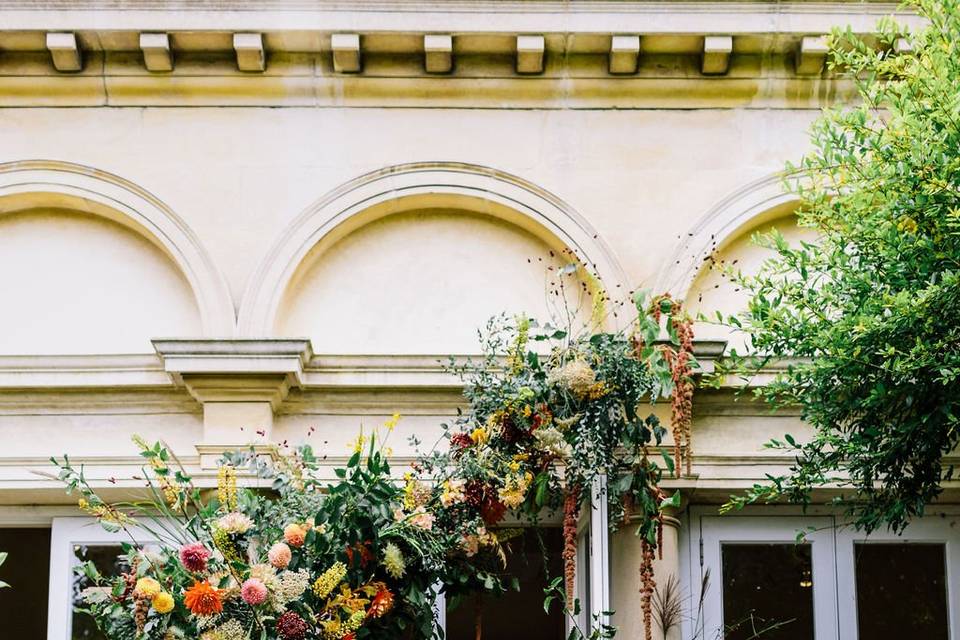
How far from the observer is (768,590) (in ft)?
28.6

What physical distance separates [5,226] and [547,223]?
352 cm

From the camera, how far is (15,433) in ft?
28.5

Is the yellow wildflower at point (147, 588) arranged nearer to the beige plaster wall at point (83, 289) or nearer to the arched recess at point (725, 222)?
the beige plaster wall at point (83, 289)

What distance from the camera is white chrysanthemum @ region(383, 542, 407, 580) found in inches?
265

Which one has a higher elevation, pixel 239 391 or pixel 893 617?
pixel 239 391

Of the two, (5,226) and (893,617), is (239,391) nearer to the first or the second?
(5,226)

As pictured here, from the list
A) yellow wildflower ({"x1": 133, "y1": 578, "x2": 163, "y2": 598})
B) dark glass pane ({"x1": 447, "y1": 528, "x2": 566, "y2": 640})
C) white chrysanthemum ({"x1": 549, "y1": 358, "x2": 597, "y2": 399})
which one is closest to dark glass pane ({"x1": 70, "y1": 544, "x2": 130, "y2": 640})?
yellow wildflower ({"x1": 133, "y1": 578, "x2": 163, "y2": 598})

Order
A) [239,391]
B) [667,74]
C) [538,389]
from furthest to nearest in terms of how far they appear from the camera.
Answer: [667,74]
[239,391]
[538,389]

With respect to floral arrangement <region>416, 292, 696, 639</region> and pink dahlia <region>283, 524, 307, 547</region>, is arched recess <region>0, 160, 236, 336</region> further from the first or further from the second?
pink dahlia <region>283, 524, 307, 547</region>

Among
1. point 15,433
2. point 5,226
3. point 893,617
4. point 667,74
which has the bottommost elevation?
point 893,617

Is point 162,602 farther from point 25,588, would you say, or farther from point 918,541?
point 25,588

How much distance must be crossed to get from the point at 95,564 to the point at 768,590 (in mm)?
4152

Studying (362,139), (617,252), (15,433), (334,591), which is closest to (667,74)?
(617,252)

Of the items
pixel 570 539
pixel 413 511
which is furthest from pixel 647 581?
pixel 413 511
